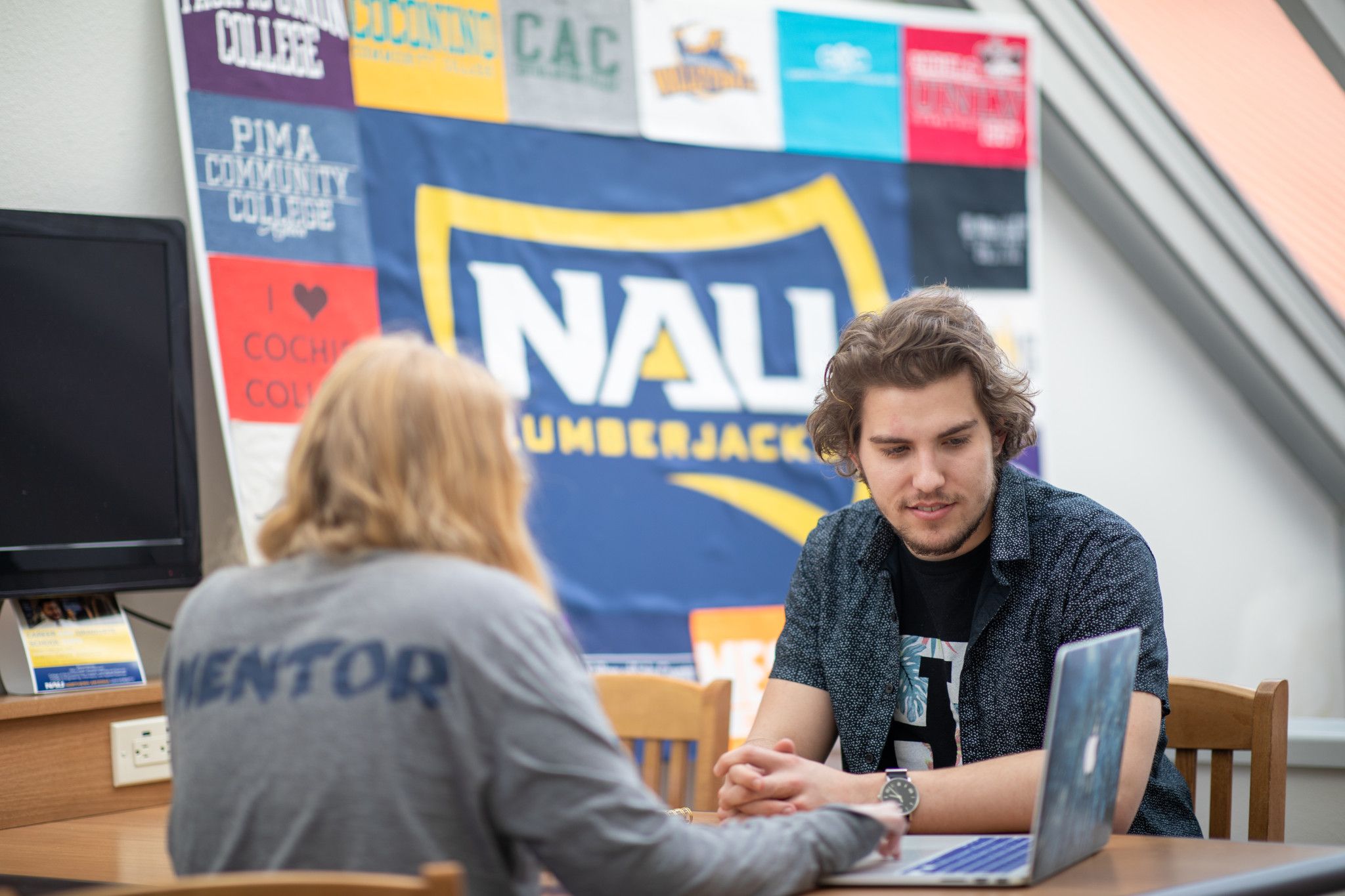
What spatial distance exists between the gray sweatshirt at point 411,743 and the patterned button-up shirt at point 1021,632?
0.74 meters

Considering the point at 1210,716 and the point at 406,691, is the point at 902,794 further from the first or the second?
the point at 406,691

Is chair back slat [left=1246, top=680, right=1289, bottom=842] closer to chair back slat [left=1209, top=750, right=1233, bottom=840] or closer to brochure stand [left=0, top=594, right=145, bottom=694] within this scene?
chair back slat [left=1209, top=750, right=1233, bottom=840]

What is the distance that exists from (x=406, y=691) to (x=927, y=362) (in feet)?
3.37

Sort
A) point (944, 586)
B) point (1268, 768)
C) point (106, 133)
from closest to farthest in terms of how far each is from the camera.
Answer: point (1268, 768) < point (944, 586) < point (106, 133)

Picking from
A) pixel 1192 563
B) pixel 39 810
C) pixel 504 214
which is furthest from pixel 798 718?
pixel 1192 563

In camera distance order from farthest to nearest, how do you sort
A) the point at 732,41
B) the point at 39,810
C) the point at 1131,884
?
1. the point at 732,41
2. the point at 39,810
3. the point at 1131,884

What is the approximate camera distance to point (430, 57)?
2.69m

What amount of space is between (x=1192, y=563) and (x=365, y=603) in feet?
10.7

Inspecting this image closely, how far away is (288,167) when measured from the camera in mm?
2473

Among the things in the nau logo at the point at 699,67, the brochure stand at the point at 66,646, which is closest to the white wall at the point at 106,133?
the brochure stand at the point at 66,646

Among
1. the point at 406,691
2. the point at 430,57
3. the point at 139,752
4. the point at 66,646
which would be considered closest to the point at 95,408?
the point at 66,646

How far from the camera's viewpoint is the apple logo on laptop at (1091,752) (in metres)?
1.24

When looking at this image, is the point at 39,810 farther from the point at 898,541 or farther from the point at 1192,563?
the point at 1192,563

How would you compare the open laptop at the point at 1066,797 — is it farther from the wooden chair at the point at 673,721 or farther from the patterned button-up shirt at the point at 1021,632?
the wooden chair at the point at 673,721
